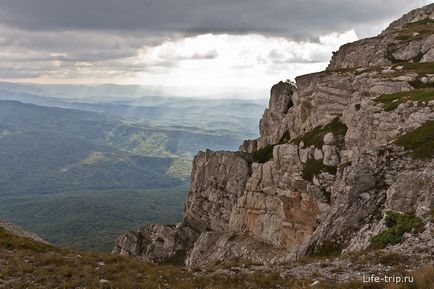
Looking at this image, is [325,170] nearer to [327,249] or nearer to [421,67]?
[421,67]

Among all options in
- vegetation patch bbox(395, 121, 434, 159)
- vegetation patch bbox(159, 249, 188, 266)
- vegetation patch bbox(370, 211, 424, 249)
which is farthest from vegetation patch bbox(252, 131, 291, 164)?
vegetation patch bbox(370, 211, 424, 249)

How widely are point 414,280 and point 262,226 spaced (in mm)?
59995

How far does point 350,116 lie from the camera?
64875 millimetres

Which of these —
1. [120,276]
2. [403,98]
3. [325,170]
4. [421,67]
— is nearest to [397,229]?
[120,276]

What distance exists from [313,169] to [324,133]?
7.49m

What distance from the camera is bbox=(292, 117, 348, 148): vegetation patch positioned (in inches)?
2586

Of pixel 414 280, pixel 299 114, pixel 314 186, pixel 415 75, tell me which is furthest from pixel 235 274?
pixel 299 114

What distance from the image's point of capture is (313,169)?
2601 inches

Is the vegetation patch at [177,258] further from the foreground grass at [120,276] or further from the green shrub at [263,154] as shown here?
the foreground grass at [120,276]

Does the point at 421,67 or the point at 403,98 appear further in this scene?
the point at 421,67

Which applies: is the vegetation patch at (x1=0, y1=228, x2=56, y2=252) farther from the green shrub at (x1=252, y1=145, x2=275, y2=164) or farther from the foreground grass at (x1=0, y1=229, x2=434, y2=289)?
the green shrub at (x1=252, y1=145, x2=275, y2=164)

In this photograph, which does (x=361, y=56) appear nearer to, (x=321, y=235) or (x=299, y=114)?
(x=299, y=114)

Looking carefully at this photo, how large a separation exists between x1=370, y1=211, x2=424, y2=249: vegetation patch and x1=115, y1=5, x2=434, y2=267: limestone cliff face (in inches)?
33.2

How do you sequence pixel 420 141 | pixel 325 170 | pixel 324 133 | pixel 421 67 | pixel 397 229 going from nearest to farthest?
pixel 397 229 → pixel 420 141 → pixel 325 170 → pixel 421 67 → pixel 324 133
